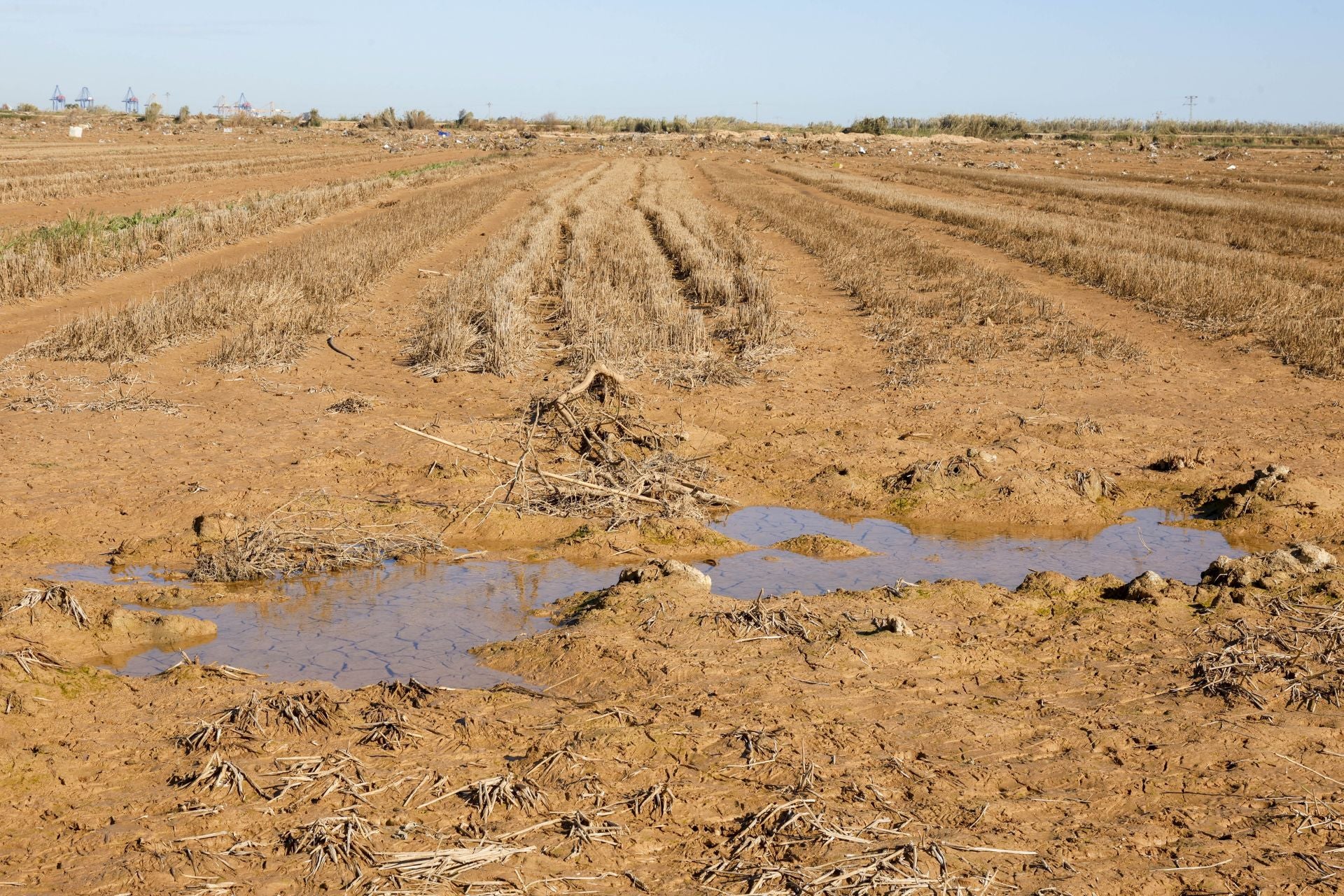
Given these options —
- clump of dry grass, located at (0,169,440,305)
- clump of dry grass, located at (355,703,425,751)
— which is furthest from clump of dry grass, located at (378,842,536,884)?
clump of dry grass, located at (0,169,440,305)

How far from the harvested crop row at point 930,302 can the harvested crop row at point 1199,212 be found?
518 centimetres

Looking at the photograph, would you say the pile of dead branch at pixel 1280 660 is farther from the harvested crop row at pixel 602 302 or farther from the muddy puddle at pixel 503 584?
the harvested crop row at pixel 602 302

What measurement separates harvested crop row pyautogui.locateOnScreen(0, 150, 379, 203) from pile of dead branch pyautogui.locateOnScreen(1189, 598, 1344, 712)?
28.9 meters

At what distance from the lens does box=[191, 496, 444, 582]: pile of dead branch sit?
23.2 feet

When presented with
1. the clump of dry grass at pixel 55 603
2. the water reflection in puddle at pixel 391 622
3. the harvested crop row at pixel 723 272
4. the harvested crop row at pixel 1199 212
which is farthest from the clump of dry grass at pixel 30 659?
the harvested crop row at pixel 1199 212

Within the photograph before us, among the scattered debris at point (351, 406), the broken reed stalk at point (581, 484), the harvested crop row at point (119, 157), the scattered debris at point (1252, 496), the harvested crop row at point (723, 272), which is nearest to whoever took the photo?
the broken reed stalk at point (581, 484)

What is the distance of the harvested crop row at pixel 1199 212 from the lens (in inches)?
821

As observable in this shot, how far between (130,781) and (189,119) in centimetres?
10700

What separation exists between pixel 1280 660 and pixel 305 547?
593cm

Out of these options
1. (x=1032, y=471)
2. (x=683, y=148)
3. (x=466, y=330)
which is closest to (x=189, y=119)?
(x=683, y=148)

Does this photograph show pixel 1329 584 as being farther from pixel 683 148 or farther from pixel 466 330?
pixel 683 148

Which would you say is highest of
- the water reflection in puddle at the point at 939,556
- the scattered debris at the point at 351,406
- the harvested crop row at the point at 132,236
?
the harvested crop row at the point at 132,236

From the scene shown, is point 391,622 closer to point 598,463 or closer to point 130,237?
point 598,463

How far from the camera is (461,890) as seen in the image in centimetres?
368
